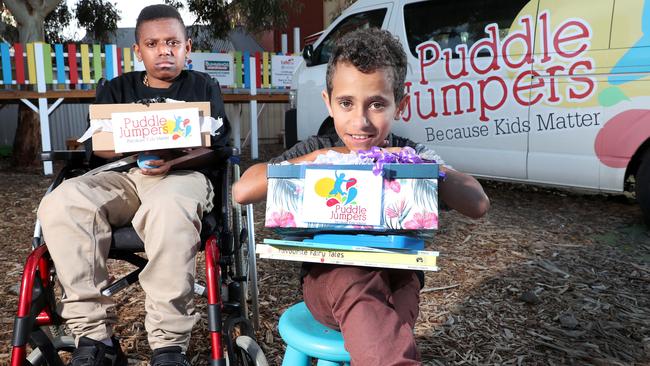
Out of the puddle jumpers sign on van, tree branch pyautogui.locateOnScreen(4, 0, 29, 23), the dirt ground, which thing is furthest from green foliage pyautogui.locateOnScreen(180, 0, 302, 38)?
the dirt ground

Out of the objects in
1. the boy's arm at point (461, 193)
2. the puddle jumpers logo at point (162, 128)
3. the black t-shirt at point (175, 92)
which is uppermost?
the black t-shirt at point (175, 92)

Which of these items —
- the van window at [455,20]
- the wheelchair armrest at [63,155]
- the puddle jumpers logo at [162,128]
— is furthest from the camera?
the van window at [455,20]

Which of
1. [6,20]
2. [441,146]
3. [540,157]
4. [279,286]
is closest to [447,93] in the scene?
[441,146]

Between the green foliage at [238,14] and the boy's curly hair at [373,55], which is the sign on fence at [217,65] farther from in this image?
the boy's curly hair at [373,55]

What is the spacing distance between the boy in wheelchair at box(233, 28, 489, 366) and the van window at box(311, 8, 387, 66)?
4795mm

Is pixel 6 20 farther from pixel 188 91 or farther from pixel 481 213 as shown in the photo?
pixel 481 213

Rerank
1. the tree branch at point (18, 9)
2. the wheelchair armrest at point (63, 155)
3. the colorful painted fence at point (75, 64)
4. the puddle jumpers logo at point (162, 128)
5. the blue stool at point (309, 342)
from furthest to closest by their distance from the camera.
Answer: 1. the tree branch at point (18, 9)
2. the colorful painted fence at point (75, 64)
3. the wheelchair armrest at point (63, 155)
4. the puddle jumpers logo at point (162, 128)
5. the blue stool at point (309, 342)

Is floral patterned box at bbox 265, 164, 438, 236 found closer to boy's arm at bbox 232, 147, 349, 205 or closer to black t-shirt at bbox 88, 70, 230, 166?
boy's arm at bbox 232, 147, 349, 205

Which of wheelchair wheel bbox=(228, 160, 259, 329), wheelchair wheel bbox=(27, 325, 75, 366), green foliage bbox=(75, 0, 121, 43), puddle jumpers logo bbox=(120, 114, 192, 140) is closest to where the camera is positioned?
wheelchair wheel bbox=(27, 325, 75, 366)

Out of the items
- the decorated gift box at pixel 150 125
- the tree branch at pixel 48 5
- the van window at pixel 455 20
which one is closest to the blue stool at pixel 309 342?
the decorated gift box at pixel 150 125

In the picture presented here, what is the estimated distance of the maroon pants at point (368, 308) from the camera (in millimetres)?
1268

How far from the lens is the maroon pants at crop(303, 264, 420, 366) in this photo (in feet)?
4.16

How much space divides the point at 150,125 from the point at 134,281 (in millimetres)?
627

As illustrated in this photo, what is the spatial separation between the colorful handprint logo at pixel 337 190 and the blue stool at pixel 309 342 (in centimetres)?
39
